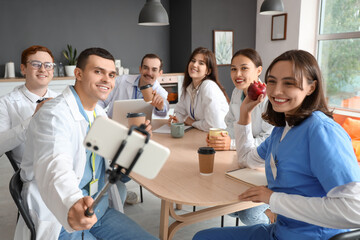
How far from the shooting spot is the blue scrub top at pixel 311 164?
1.05m

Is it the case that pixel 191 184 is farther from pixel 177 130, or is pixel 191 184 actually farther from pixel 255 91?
pixel 177 130

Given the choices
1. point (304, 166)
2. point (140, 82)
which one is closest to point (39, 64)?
point (140, 82)

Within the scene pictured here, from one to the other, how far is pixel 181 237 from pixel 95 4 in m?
4.54

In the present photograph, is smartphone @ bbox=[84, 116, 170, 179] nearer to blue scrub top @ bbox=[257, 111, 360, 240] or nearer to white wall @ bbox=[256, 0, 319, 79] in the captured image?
blue scrub top @ bbox=[257, 111, 360, 240]

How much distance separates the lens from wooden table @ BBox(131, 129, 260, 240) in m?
1.28

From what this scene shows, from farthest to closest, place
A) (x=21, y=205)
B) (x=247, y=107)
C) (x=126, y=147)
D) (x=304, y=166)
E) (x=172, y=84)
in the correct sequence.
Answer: (x=172, y=84)
(x=247, y=107)
(x=21, y=205)
(x=304, y=166)
(x=126, y=147)

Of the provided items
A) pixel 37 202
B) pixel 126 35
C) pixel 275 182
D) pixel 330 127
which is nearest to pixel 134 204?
pixel 37 202

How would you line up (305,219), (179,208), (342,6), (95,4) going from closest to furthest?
(305,219), (179,208), (342,6), (95,4)

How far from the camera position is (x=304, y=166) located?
3.82 ft

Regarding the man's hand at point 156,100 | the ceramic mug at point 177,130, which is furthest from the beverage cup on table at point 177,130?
the man's hand at point 156,100

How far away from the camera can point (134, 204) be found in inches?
A: 116

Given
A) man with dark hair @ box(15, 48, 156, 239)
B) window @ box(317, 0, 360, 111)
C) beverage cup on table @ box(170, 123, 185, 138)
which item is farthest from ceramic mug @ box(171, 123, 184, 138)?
window @ box(317, 0, 360, 111)

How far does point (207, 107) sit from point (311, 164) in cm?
141

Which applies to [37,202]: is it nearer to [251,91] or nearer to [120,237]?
[120,237]
